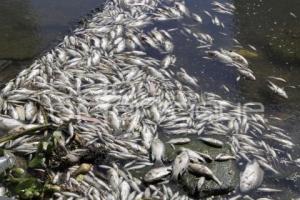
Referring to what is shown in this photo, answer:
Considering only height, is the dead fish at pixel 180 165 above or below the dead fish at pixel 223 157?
above

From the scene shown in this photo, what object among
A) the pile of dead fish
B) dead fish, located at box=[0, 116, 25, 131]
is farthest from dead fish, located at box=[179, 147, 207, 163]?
dead fish, located at box=[0, 116, 25, 131]

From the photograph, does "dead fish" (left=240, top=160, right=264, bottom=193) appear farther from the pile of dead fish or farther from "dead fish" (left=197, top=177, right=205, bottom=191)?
"dead fish" (left=197, top=177, right=205, bottom=191)

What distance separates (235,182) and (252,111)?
156cm

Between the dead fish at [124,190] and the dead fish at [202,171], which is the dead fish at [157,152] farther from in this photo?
the dead fish at [124,190]

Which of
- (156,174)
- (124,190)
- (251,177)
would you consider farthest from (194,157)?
(124,190)

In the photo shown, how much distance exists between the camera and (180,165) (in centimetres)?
545

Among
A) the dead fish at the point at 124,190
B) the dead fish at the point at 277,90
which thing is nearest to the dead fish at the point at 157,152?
the dead fish at the point at 124,190

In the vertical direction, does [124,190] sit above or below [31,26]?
below

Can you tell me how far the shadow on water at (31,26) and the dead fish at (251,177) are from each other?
3616mm

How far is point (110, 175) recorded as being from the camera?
538 centimetres

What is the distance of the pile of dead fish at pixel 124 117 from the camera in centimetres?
541

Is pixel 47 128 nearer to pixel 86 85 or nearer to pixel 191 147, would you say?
pixel 86 85

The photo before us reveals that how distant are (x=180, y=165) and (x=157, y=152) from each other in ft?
1.27

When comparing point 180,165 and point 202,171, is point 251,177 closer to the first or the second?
point 202,171
